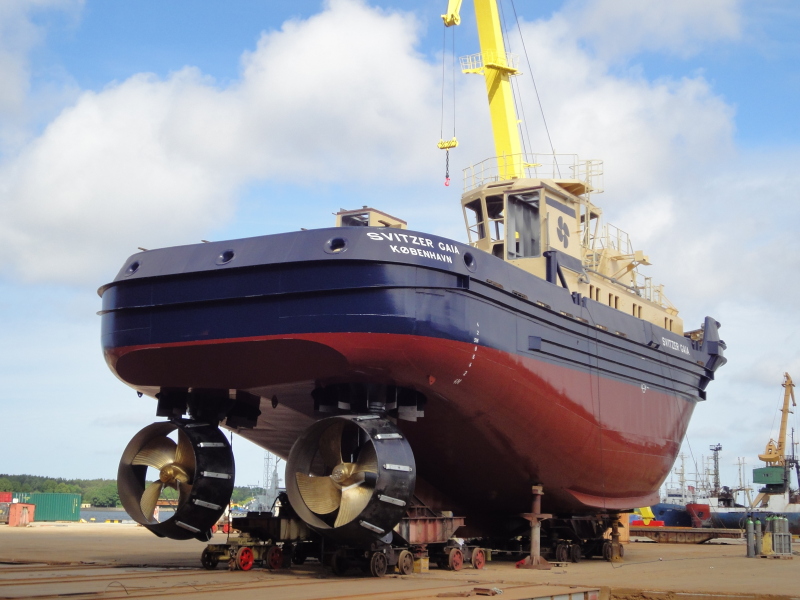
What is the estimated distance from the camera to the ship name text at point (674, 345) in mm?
23566

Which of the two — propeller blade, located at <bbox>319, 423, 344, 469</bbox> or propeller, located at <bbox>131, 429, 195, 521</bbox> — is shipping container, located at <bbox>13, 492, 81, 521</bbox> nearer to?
propeller, located at <bbox>131, 429, 195, 521</bbox>

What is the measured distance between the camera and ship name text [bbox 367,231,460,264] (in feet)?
48.2

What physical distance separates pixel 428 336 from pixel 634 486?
34.7ft

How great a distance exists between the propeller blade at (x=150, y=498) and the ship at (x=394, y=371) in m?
0.03

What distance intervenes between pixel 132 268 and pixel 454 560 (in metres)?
8.21

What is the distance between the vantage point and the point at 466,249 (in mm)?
15703

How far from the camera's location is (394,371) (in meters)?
14.9

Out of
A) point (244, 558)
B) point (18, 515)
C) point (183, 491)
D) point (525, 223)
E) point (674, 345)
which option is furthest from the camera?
point (18, 515)

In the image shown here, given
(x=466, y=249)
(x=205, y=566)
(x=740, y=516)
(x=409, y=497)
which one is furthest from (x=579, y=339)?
(x=740, y=516)

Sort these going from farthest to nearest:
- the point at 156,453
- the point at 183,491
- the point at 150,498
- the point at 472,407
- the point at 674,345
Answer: the point at 674,345 < the point at 156,453 < the point at 150,498 < the point at 183,491 < the point at 472,407

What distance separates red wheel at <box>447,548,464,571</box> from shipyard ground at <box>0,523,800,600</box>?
0.21 meters

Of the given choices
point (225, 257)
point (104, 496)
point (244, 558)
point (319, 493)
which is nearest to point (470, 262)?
point (225, 257)

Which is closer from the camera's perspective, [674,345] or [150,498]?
[150,498]

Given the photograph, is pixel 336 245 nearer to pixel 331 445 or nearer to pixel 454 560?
pixel 331 445
